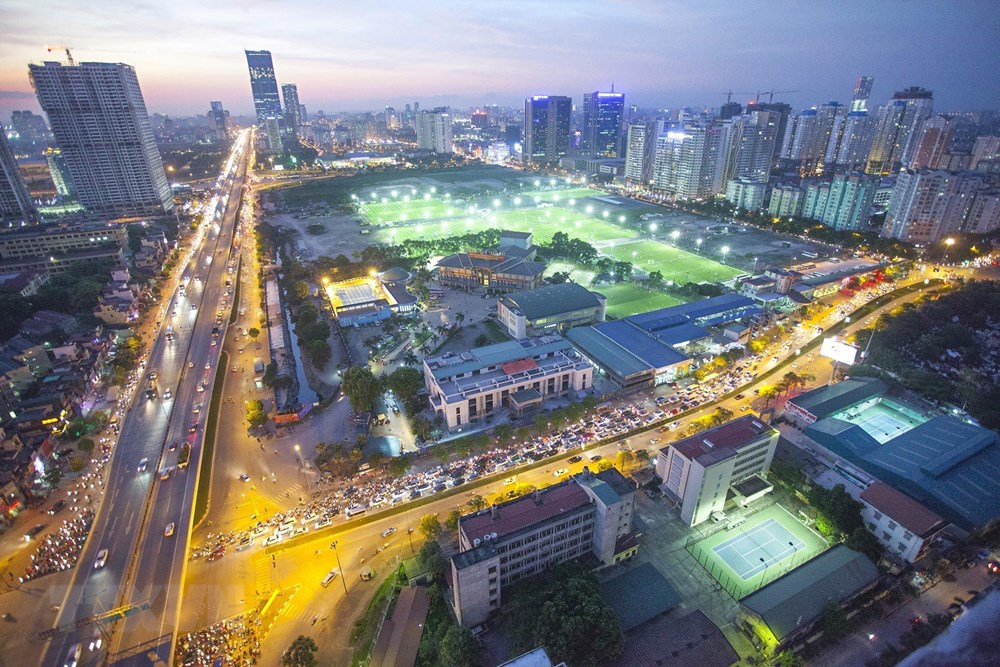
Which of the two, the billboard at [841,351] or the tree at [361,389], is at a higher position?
the billboard at [841,351]

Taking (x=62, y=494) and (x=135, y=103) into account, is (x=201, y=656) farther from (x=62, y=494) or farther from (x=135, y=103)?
(x=135, y=103)

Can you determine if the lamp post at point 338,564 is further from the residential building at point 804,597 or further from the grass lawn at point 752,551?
the residential building at point 804,597

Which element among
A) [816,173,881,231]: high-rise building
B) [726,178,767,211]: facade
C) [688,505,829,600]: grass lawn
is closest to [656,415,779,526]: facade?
[688,505,829,600]: grass lawn

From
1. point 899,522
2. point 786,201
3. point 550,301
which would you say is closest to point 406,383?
point 550,301

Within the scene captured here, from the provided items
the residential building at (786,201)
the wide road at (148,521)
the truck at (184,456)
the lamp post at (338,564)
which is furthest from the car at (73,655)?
the residential building at (786,201)

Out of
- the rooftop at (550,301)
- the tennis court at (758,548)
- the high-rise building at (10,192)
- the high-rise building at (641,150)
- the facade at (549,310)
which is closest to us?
the tennis court at (758,548)

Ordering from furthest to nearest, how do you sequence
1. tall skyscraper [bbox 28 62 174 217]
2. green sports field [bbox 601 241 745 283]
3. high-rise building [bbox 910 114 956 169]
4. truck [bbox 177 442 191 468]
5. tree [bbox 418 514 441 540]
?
high-rise building [bbox 910 114 956 169], tall skyscraper [bbox 28 62 174 217], green sports field [bbox 601 241 745 283], truck [bbox 177 442 191 468], tree [bbox 418 514 441 540]

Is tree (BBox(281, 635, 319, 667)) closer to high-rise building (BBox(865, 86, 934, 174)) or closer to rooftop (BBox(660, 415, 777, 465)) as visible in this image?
rooftop (BBox(660, 415, 777, 465))

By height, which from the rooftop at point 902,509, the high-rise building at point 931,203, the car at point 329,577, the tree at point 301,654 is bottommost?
the car at point 329,577
